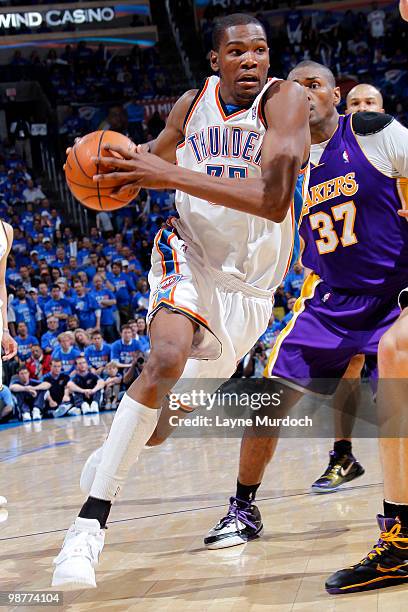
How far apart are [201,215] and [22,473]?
12.5 feet

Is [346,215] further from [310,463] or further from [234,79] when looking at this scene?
[310,463]

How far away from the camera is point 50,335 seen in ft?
39.2

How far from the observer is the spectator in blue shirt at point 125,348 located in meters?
11.4

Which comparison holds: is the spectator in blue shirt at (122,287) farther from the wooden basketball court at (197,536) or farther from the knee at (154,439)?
the knee at (154,439)

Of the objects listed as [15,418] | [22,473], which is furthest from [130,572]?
[15,418]

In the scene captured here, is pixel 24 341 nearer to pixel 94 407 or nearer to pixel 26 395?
pixel 26 395

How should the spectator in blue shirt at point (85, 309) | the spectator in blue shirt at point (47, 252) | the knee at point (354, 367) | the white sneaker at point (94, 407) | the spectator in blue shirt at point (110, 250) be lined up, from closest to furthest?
the knee at point (354, 367) → the white sneaker at point (94, 407) → the spectator in blue shirt at point (85, 309) → the spectator in blue shirt at point (47, 252) → the spectator in blue shirt at point (110, 250)

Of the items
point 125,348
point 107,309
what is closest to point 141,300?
point 107,309

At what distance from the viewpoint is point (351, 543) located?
3689 millimetres

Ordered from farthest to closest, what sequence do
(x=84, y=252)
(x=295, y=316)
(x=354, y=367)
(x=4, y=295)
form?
1. (x=84, y=252)
2. (x=4, y=295)
3. (x=354, y=367)
4. (x=295, y=316)

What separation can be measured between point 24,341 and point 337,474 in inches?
302

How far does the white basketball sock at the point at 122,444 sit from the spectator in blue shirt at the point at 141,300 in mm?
9472

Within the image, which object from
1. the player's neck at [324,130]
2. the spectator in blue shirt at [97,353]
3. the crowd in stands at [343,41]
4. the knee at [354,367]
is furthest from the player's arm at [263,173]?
the crowd in stands at [343,41]

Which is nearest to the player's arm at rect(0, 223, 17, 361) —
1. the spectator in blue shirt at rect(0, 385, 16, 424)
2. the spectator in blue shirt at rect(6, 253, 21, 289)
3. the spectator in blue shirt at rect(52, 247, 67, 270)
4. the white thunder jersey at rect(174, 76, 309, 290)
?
the white thunder jersey at rect(174, 76, 309, 290)
